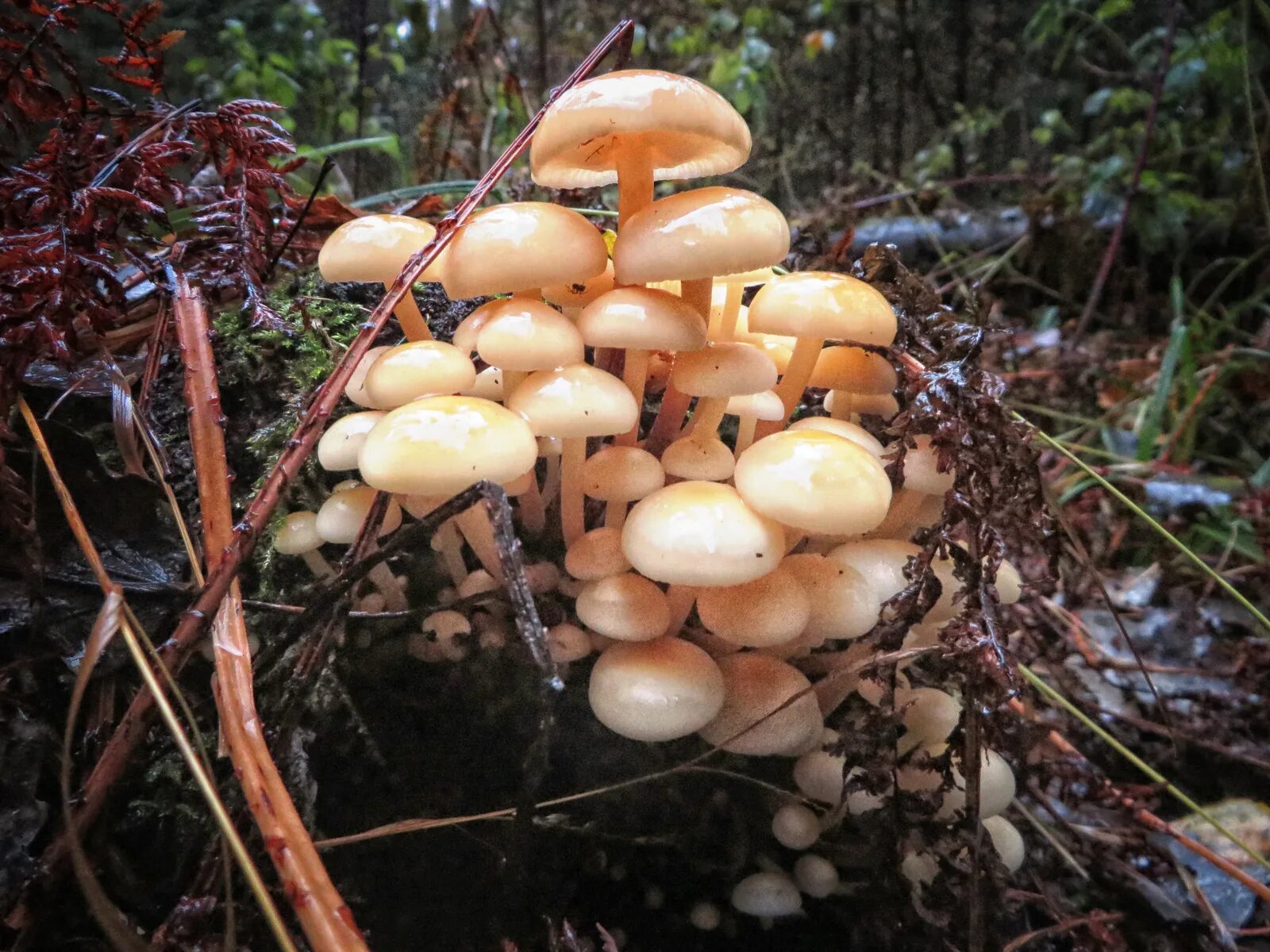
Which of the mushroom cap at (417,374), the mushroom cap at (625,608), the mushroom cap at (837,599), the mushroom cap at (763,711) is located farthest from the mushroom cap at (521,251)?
the mushroom cap at (763,711)

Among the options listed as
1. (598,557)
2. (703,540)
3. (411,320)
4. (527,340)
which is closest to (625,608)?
(598,557)

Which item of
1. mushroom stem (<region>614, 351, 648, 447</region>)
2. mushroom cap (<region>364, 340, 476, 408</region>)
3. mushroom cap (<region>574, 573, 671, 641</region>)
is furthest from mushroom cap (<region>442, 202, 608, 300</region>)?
mushroom cap (<region>574, 573, 671, 641</region>)

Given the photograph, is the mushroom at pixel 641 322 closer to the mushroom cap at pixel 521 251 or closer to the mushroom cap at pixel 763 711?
the mushroom cap at pixel 521 251

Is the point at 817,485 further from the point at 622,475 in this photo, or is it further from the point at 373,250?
the point at 373,250

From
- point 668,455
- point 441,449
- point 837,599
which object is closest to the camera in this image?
point 441,449

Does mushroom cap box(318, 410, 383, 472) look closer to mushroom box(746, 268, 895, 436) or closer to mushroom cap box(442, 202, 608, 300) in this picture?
mushroom cap box(442, 202, 608, 300)

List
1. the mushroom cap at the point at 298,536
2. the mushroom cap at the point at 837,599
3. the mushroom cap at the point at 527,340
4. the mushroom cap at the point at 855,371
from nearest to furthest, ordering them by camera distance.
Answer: the mushroom cap at the point at 527,340
the mushroom cap at the point at 837,599
the mushroom cap at the point at 298,536
the mushroom cap at the point at 855,371
